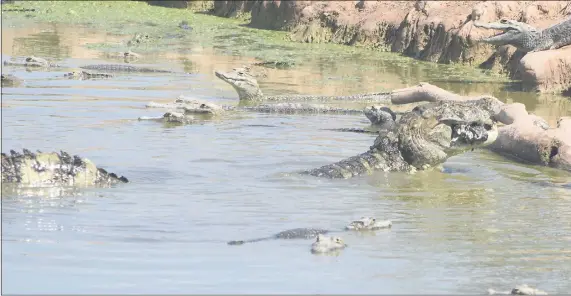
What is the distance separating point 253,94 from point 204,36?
10049mm

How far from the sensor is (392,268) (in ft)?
18.6

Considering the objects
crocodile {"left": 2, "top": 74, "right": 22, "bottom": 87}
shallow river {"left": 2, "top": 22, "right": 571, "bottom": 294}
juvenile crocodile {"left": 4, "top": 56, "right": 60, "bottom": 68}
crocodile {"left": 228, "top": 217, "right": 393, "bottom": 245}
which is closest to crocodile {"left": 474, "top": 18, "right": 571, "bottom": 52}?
shallow river {"left": 2, "top": 22, "right": 571, "bottom": 294}

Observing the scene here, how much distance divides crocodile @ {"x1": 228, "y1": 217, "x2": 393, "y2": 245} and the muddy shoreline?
30.2 ft

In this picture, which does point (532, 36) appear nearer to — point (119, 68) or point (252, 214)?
point (119, 68)

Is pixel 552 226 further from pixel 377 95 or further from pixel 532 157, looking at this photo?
pixel 377 95

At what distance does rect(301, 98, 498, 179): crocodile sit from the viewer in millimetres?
8758

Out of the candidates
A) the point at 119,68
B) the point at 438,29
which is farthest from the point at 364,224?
the point at 438,29

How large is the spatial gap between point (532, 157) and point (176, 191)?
386cm

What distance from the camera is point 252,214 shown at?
7.05 metres

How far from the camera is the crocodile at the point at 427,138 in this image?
345 inches

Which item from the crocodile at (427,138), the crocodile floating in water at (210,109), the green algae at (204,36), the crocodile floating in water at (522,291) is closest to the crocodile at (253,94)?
the crocodile floating in water at (210,109)

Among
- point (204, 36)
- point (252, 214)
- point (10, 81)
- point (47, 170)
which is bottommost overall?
point (252, 214)

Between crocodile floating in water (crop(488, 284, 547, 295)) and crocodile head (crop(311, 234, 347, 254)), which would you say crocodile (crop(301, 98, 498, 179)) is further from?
crocodile floating in water (crop(488, 284, 547, 295))

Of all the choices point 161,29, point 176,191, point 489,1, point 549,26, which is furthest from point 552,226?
point 161,29
